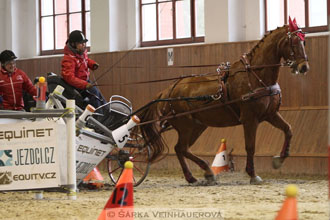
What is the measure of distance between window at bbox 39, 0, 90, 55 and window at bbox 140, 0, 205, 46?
4.53 feet

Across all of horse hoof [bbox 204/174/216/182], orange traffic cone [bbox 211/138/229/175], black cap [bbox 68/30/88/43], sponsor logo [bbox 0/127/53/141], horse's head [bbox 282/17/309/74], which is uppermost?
black cap [bbox 68/30/88/43]

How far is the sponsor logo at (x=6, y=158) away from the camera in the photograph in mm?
6497

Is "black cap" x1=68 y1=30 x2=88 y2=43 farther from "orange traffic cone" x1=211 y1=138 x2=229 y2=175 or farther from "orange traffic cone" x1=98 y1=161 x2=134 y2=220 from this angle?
"orange traffic cone" x1=98 y1=161 x2=134 y2=220

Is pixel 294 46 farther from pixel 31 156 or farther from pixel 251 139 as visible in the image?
pixel 31 156

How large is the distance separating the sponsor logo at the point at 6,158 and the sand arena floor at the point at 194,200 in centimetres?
41

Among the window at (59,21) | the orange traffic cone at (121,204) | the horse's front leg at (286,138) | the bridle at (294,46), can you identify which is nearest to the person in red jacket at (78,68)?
the horse's front leg at (286,138)

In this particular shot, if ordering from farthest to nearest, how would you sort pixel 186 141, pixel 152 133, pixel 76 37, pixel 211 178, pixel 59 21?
pixel 59 21, pixel 186 141, pixel 152 133, pixel 211 178, pixel 76 37

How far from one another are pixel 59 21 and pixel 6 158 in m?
7.40

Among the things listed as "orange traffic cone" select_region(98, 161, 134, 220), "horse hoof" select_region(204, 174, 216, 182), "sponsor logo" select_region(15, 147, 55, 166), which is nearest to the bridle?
"horse hoof" select_region(204, 174, 216, 182)

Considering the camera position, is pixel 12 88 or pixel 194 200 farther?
pixel 12 88

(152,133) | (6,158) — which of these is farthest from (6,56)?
(6,158)

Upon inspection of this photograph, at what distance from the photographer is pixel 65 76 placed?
8141mm

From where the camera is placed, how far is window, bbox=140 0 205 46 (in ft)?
38.4

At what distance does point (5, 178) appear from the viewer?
6.53m
